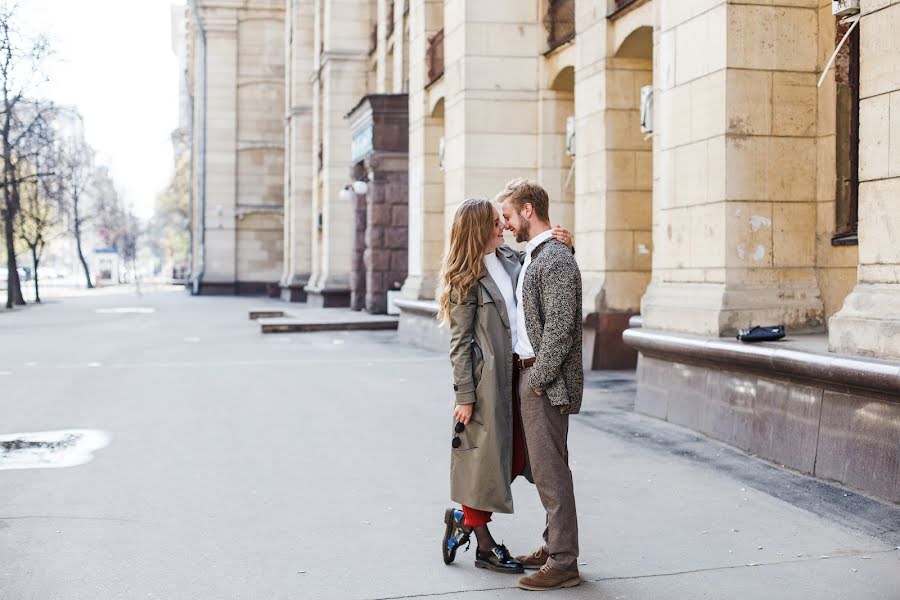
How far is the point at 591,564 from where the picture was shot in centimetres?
545

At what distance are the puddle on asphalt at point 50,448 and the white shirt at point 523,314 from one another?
4191mm

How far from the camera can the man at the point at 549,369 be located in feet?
16.5

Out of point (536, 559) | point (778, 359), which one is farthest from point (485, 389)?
point (778, 359)

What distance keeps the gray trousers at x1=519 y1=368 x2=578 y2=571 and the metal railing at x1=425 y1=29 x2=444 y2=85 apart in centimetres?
1561

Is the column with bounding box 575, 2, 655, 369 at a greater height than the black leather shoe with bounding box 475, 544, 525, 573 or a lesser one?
greater

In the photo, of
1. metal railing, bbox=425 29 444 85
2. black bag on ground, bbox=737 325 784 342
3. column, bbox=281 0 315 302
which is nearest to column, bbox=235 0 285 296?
column, bbox=281 0 315 302

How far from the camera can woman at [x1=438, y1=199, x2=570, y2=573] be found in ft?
17.0

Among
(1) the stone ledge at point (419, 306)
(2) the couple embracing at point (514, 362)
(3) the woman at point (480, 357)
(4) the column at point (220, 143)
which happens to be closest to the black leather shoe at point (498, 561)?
(2) the couple embracing at point (514, 362)

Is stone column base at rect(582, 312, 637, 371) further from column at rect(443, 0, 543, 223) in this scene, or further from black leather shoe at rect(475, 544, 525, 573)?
black leather shoe at rect(475, 544, 525, 573)

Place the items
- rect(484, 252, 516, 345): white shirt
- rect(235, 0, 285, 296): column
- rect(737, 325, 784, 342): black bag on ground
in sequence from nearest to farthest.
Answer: rect(484, 252, 516, 345): white shirt → rect(737, 325, 784, 342): black bag on ground → rect(235, 0, 285, 296): column

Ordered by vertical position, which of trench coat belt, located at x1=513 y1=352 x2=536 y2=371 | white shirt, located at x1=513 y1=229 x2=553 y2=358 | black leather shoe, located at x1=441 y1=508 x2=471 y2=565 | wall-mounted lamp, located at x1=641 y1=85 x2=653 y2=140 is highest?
wall-mounted lamp, located at x1=641 y1=85 x2=653 y2=140

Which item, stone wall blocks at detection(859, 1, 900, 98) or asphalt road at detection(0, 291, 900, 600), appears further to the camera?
stone wall blocks at detection(859, 1, 900, 98)

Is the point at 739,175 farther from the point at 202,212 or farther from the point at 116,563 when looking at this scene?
the point at 202,212

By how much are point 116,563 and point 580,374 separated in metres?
2.39
